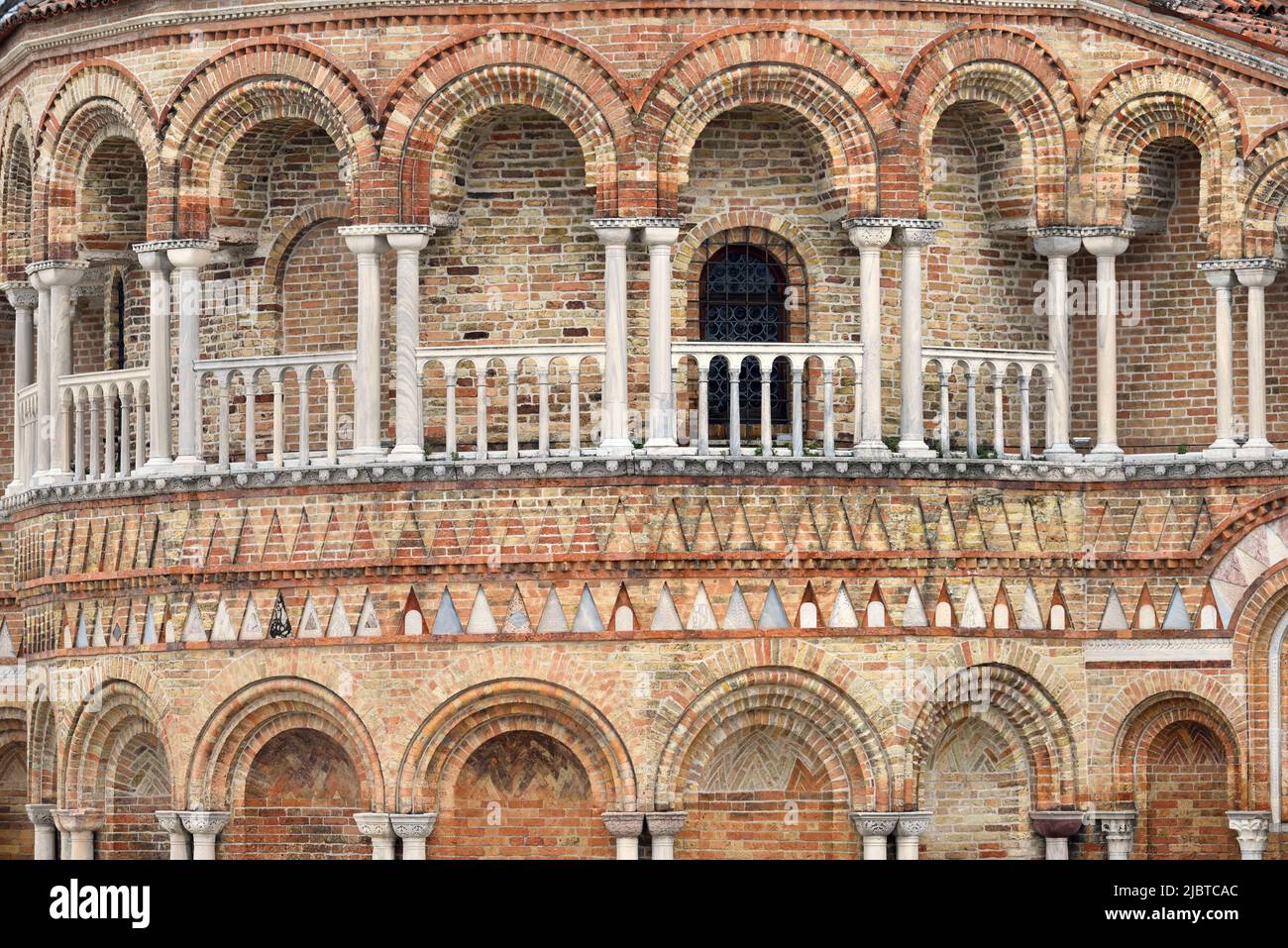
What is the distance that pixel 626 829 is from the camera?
37.8 meters

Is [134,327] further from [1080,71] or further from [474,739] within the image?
[1080,71]

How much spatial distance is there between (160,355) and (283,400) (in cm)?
124

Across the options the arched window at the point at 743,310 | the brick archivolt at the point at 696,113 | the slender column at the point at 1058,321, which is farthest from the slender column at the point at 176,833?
the slender column at the point at 1058,321

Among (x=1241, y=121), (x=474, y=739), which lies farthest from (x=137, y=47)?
(x=1241, y=121)

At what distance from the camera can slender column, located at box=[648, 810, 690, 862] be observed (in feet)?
124

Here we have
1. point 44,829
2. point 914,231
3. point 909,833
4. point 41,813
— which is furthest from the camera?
point 44,829

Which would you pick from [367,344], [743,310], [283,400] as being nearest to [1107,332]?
[743,310]

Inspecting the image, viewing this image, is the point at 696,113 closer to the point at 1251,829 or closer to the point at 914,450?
the point at 914,450

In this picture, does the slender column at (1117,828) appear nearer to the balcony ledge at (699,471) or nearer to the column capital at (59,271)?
the balcony ledge at (699,471)

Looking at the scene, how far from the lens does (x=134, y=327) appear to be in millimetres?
41250

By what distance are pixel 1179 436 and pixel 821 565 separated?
426 centimetres

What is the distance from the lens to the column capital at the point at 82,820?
4047 centimetres
